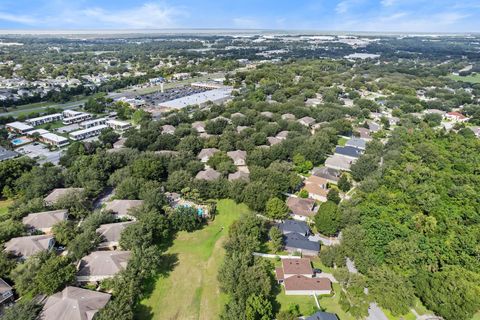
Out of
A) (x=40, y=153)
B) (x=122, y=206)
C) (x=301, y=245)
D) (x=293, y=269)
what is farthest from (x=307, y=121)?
(x=40, y=153)

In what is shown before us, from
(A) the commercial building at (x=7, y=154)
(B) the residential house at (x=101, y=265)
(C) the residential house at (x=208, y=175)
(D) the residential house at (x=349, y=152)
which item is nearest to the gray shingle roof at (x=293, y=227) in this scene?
Answer: (C) the residential house at (x=208, y=175)

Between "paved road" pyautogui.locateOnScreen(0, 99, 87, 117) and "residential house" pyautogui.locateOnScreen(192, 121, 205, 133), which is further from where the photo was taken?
"paved road" pyautogui.locateOnScreen(0, 99, 87, 117)

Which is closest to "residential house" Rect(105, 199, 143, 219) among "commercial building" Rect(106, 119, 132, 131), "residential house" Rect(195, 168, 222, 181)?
"residential house" Rect(195, 168, 222, 181)

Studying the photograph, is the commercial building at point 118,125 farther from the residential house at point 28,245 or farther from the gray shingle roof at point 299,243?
the gray shingle roof at point 299,243

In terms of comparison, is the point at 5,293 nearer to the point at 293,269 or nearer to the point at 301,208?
the point at 293,269

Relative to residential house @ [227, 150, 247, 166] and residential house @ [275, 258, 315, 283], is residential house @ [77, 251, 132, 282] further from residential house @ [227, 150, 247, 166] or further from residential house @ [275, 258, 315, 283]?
residential house @ [227, 150, 247, 166]

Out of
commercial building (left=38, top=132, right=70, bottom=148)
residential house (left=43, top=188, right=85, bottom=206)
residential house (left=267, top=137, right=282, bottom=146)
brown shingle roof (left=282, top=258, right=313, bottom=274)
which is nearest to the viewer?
brown shingle roof (left=282, top=258, right=313, bottom=274)
